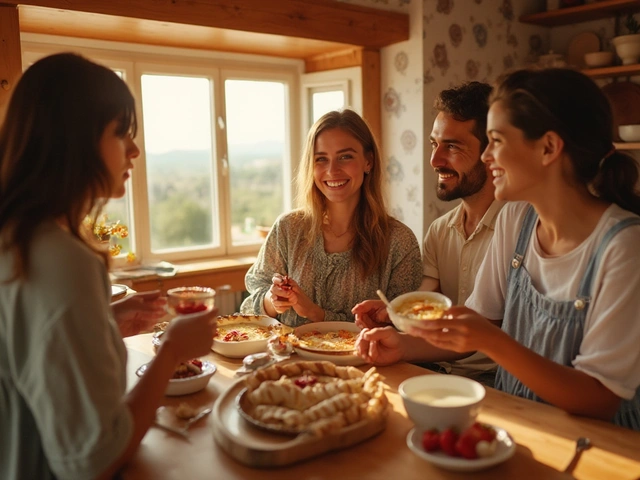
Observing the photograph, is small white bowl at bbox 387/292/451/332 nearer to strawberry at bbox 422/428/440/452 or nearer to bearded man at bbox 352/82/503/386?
Result: strawberry at bbox 422/428/440/452

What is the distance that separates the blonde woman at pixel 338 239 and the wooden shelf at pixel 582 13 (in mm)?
2042

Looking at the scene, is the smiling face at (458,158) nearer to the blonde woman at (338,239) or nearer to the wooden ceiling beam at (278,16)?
the blonde woman at (338,239)

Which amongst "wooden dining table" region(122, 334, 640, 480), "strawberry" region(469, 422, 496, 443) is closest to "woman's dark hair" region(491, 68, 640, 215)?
"wooden dining table" region(122, 334, 640, 480)

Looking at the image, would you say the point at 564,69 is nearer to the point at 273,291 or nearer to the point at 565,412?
the point at 565,412

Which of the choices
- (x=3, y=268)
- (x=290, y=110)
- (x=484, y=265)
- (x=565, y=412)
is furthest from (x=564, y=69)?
(x=290, y=110)

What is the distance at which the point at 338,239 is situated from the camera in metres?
2.33

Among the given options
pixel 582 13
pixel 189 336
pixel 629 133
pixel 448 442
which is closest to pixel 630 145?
pixel 629 133

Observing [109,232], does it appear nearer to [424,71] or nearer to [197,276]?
[197,276]

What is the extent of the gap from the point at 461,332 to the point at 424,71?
2385mm

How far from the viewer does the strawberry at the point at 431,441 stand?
3.55 feet

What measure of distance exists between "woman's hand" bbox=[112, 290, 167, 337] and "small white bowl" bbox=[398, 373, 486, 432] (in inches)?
27.7

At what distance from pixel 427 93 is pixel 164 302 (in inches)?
90.7

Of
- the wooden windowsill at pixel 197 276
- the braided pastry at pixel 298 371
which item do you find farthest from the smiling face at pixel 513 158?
the wooden windowsill at pixel 197 276

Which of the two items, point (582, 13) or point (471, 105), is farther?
point (582, 13)
